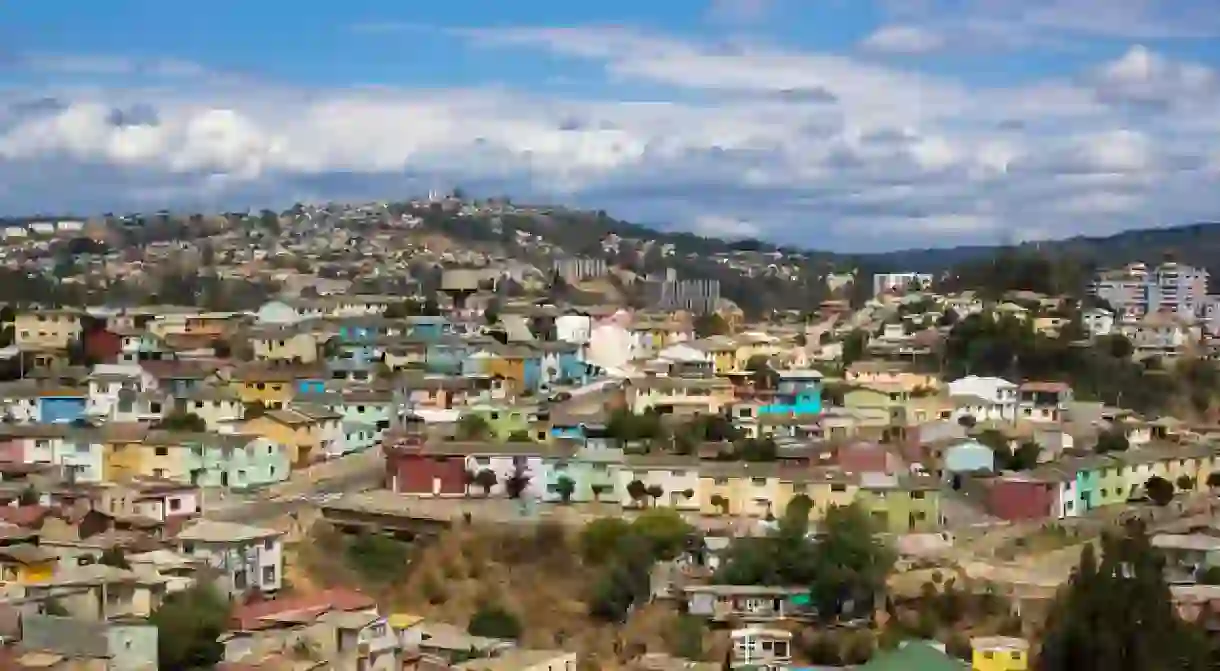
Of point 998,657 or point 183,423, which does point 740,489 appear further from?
point 183,423

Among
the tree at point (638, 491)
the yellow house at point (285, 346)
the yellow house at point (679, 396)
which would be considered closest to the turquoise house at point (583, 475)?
the tree at point (638, 491)

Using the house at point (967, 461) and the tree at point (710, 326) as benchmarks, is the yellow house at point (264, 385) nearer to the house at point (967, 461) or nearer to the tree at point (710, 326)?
the house at point (967, 461)

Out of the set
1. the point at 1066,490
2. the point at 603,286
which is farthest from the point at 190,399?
the point at 603,286

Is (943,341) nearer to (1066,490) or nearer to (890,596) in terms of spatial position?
(1066,490)

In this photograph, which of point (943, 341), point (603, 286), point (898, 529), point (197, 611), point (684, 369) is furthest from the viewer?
point (603, 286)

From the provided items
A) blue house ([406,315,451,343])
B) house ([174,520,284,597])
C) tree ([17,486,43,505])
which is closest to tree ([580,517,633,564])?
house ([174,520,284,597])

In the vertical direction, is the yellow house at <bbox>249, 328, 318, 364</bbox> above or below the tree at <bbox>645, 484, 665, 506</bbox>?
above

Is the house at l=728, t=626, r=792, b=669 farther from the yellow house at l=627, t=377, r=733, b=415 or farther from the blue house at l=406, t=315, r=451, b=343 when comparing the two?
the blue house at l=406, t=315, r=451, b=343
